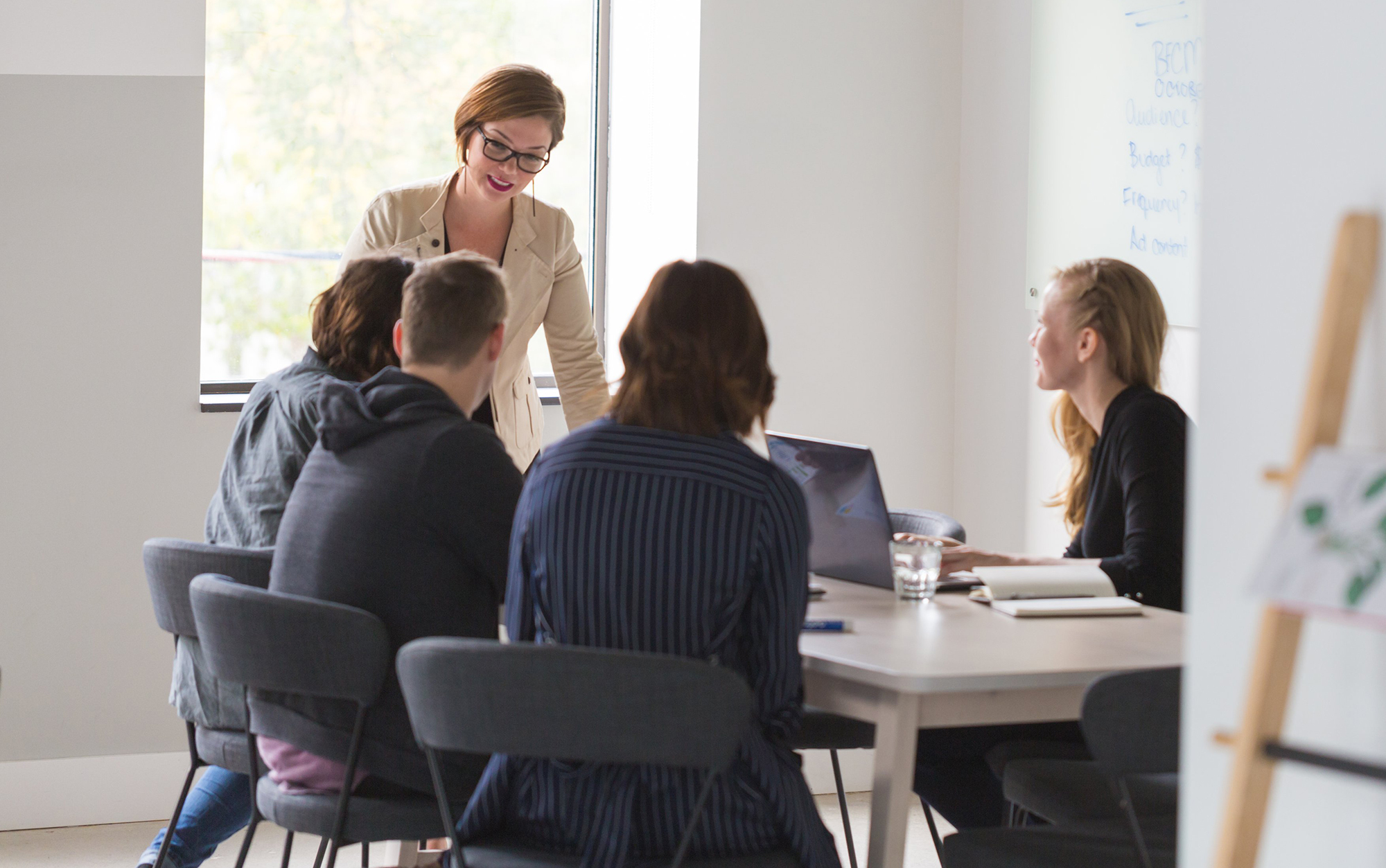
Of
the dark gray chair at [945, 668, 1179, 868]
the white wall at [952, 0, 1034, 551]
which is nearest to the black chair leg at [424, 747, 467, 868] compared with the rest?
the dark gray chair at [945, 668, 1179, 868]

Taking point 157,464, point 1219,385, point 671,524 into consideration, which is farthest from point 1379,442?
point 157,464

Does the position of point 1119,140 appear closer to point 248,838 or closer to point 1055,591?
point 1055,591

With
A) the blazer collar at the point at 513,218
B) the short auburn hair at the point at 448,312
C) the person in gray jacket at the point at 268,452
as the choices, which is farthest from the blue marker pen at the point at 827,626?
the blazer collar at the point at 513,218

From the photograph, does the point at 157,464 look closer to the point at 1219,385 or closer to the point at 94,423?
the point at 94,423

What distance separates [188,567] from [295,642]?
1.31 feet

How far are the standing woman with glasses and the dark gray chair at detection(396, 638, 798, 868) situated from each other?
137 cm

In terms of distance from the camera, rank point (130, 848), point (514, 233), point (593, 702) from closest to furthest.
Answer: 1. point (593, 702)
2. point (514, 233)
3. point (130, 848)

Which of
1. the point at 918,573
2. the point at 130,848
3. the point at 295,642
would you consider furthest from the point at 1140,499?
the point at 130,848

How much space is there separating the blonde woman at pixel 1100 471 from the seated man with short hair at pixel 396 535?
2.93 ft

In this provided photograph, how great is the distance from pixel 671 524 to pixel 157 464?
2379 mm

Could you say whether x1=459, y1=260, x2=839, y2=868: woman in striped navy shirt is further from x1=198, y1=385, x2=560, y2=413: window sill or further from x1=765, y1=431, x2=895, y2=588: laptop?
x1=198, y1=385, x2=560, y2=413: window sill

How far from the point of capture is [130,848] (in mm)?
3486

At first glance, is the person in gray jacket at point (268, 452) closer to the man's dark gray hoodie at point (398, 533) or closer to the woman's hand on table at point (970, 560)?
the man's dark gray hoodie at point (398, 533)

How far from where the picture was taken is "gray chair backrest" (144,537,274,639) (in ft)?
7.32
